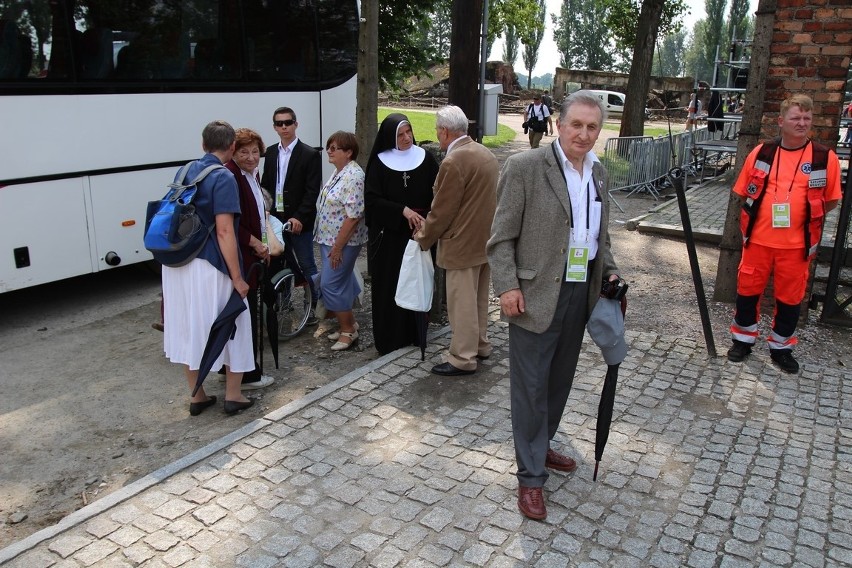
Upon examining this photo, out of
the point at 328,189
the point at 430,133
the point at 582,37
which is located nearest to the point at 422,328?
the point at 328,189

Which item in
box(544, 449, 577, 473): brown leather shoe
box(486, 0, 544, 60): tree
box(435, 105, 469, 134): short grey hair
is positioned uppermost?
box(486, 0, 544, 60): tree

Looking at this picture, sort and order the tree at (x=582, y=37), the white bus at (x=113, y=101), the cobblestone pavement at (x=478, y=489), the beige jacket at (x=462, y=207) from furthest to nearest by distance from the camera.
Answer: the tree at (x=582, y=37), the white bus at (x=113, y=101), the beige jacket at (x=462, y=207), the cobblestone pavement at (x=478, y=489)

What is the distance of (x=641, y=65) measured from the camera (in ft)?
65.7

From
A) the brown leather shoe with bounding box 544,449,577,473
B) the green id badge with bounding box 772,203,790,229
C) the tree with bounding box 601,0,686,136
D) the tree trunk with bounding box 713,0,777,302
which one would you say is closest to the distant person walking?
the tree with bounding box 601,0,686,136

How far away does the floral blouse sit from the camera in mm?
5941

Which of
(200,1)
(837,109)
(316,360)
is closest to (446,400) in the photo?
(316,360)

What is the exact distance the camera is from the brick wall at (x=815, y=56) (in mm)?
6324

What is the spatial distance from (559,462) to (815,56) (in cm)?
442

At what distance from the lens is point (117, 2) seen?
7.33 m

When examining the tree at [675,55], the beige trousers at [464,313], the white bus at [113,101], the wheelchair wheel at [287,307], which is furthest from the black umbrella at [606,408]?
the tree at [675,55]

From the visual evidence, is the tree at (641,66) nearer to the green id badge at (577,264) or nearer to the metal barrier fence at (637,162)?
the metal barrier fence at (637,162)

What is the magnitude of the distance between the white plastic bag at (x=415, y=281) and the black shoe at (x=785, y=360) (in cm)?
271

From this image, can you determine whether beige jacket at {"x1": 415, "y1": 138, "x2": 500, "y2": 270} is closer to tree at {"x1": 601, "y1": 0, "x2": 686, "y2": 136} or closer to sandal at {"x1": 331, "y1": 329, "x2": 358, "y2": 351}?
sandal at {"x1": 331, "y1": 329, "x2": 358, "y2": 351}

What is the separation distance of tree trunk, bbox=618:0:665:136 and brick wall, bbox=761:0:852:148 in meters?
14.0
